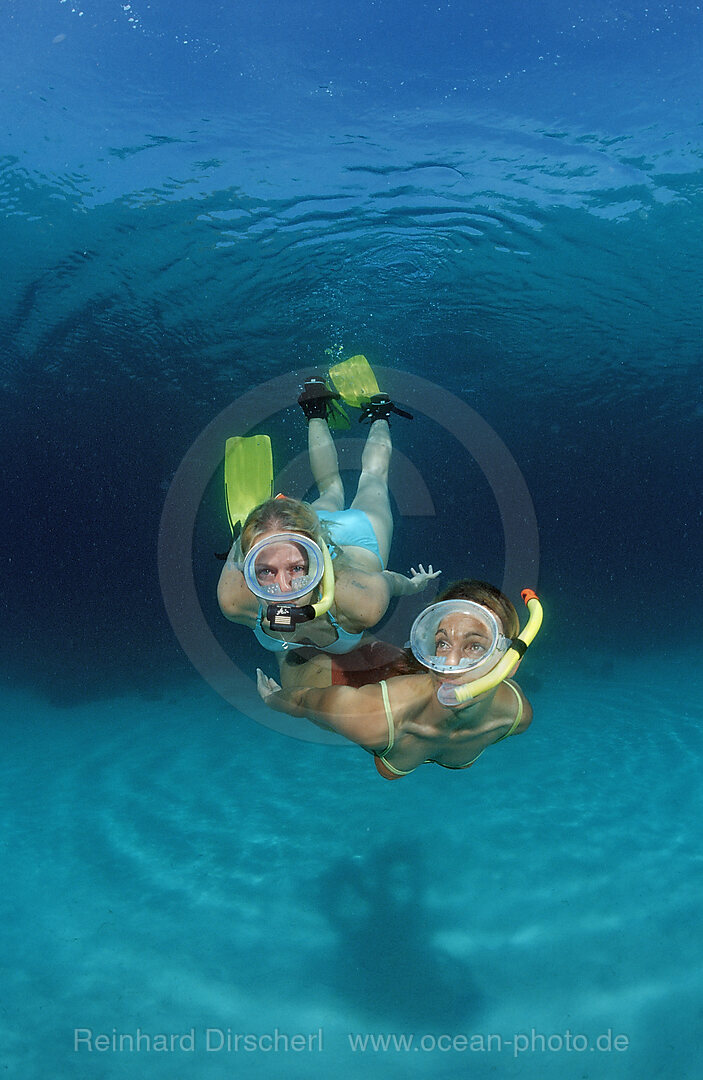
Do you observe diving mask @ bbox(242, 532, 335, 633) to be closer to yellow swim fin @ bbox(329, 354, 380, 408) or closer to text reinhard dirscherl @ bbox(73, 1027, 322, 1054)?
text reinhard dirscherl @ bbox(73, 1027, 322, 1054)

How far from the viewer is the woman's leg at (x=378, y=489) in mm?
7582

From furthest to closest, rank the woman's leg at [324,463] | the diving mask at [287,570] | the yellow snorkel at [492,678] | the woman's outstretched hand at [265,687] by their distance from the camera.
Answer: the woman's leg at [324,463]
the woman's outstretched hand at [265,687]
the diving mask at [287,570]
the yellow snorkel at [492,678]

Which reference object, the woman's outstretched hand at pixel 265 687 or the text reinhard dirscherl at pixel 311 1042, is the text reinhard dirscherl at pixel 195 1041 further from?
the woman's outstretched hand at pixel 265 687

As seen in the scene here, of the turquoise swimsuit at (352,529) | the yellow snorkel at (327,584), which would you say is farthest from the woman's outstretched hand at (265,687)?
the turquoise swimsuit at (352,529)

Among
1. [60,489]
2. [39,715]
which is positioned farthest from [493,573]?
[39,715]

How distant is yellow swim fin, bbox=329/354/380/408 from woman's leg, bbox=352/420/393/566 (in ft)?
2.24

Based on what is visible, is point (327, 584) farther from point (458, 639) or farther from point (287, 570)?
point (458, 639)

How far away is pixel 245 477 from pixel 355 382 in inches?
131

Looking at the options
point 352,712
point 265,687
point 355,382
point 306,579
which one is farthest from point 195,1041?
point 355,382

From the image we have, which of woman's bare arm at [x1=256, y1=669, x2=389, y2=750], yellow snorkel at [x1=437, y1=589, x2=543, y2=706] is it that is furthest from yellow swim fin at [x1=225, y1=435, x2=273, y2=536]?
yellow snorkel at [x1=437, y1=589, x2=543, y2=706]

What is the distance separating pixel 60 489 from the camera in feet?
153

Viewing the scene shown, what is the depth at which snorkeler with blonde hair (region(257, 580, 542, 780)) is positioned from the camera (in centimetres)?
397

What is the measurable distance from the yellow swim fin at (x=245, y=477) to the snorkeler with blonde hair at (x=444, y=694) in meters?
3.03

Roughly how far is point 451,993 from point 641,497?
63808 millimetres
